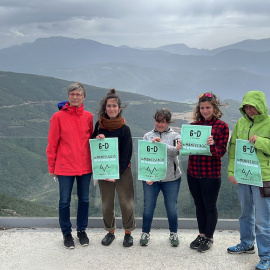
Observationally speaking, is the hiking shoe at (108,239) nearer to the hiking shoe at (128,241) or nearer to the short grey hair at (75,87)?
the hiking shoe at (128,241)

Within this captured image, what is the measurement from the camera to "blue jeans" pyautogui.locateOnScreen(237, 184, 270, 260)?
10.0ft

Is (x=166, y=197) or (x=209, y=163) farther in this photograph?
(x=166, y=197)

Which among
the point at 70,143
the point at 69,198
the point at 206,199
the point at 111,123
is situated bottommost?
the point at 69,198

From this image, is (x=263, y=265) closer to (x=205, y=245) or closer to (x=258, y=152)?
(x=205, y=245)

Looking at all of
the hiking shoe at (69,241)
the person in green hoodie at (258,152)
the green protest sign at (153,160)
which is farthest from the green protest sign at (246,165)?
the hiking shoe at (69,241)

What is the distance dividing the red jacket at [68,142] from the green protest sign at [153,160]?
25.8 inches

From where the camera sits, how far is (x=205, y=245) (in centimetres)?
351

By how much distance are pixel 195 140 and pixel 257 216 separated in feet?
3.12

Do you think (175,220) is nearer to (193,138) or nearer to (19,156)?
(193,138)

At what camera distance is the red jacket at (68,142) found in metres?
3.46

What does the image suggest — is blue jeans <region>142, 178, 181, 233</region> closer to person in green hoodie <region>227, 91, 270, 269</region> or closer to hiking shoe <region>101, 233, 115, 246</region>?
hiking shoe <region>101, 233, 115, 246</region>

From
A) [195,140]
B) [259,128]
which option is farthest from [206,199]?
[259,128]

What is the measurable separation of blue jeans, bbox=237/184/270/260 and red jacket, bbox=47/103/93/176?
1736 millimetres

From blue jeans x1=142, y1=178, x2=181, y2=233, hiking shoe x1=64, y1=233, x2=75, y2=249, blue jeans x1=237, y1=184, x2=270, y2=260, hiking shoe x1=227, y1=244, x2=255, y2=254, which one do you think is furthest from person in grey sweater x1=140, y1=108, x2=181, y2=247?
hiking shoe x1=64, y1=233, x2=75, y2=249
